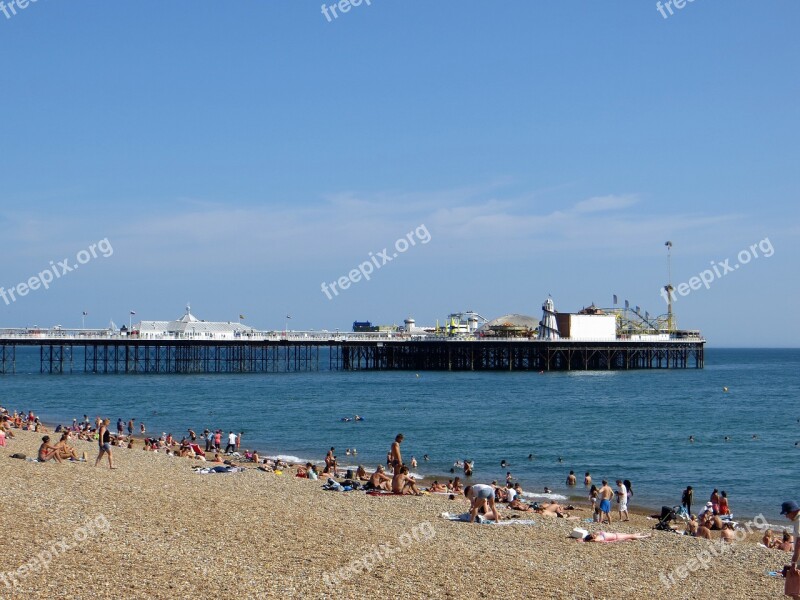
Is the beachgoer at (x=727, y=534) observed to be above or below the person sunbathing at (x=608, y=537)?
below

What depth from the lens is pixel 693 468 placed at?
1022 inches

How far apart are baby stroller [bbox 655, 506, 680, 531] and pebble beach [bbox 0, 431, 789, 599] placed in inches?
60.1

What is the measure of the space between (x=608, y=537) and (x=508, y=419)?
25.0 metres

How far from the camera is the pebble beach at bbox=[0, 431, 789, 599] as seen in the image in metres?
9.08

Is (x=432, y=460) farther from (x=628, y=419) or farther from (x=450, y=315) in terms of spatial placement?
(x=450, y=315)

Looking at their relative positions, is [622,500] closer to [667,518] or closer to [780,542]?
[667,518]

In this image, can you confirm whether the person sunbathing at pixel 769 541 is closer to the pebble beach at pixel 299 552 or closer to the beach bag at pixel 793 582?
the pebble beach at pixel 299 552

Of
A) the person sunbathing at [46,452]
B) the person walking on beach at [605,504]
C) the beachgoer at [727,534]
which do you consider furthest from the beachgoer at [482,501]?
the person sunbathing at [46,452]

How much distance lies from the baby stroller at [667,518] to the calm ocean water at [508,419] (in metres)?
2.41

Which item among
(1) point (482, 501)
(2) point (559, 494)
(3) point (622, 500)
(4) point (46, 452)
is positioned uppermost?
(4) point (46, 452)

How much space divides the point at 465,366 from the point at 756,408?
3253 cm

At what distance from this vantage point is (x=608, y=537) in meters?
13.2

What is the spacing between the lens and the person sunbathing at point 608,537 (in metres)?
13.0

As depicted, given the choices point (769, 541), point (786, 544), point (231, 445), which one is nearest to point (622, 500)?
point (769, 541)
